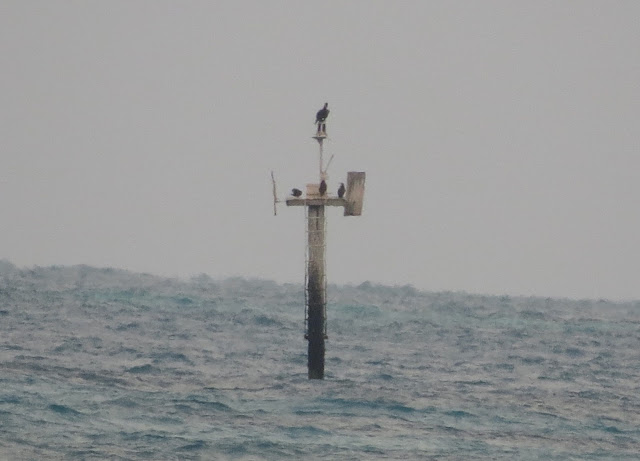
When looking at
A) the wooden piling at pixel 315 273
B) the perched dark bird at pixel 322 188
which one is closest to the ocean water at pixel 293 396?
the wooden piling at pixel 315 273

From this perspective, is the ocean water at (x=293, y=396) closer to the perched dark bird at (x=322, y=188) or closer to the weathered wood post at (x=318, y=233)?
the weathered wood post at (x=318, y=233)

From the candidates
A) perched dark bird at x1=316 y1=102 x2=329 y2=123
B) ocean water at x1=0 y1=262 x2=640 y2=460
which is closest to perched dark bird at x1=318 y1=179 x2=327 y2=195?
perched dark bird at x1=316 y1=102 x2=329 y2=123

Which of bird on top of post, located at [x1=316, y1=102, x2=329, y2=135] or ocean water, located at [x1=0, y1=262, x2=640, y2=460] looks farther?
bird on top of post, located at [x1=316, y1=102, x2=329, y2=135]

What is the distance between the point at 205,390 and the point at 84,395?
3.14 m

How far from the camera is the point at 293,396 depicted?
27.2 metres

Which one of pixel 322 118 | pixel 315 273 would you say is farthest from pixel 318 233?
pixel 322 118

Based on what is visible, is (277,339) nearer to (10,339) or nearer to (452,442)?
(10,339)

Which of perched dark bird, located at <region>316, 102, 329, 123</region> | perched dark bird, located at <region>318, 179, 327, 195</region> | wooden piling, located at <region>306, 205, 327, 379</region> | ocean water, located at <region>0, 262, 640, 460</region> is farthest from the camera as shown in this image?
perched dark bird, located at <region>316, 102, 329, 123</region>

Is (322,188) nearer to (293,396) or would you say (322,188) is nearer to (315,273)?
(315,273)

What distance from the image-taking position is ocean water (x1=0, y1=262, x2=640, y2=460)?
22438 mm

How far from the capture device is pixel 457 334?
192ft

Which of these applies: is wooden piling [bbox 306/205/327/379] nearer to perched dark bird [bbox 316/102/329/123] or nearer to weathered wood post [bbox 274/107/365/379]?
weathered wood post [bbox 274/107/365/379]

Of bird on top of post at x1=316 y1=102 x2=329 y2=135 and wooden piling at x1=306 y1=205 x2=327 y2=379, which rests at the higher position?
bird on top of post at x1=316 y1=102 x2=329 y2=135

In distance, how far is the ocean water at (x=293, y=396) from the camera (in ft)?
73.6
